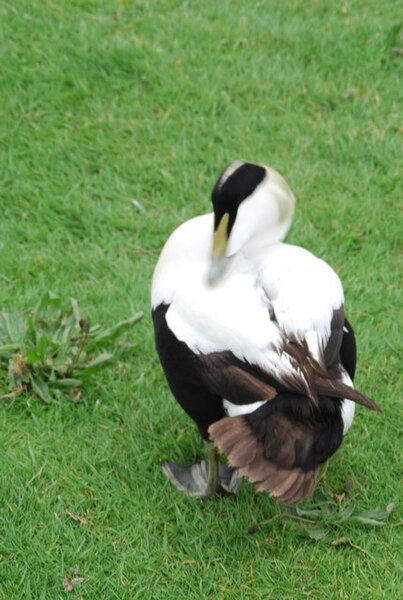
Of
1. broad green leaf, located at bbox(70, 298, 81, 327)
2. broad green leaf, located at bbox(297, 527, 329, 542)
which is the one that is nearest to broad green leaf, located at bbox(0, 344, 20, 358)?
broad green leaf, located at bbox(70, 298, 81, 327)

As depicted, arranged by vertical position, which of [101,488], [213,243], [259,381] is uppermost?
[213,243]

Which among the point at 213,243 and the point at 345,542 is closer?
the point at 213,243

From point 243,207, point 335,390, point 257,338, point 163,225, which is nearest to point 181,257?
point 243,207

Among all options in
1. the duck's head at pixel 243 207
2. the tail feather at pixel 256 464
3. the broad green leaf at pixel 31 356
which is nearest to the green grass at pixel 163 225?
the broad green leaf at pixel 31 356

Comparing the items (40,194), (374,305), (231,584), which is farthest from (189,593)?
(40,194)

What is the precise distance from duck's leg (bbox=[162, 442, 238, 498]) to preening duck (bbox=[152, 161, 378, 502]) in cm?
28

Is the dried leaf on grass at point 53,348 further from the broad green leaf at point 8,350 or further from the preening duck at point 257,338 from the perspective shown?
the preening duck at point 257,338

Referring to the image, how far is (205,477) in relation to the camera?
3.33 m

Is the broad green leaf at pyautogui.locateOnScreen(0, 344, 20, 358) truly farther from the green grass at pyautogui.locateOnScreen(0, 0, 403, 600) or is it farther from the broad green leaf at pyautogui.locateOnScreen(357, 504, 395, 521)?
the broad green leaf at pyautogui.locateOnScreen(357, 504, 395, 521)

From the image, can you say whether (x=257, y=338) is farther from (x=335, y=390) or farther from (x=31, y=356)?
(x=31, y=356)

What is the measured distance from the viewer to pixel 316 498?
329 centimetres

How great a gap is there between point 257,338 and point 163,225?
174 centimetres

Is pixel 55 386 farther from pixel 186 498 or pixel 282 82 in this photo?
pixel 282 82

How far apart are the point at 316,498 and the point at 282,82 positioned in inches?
99.6
